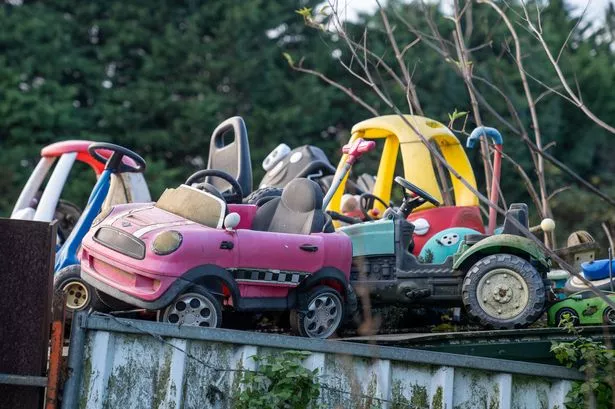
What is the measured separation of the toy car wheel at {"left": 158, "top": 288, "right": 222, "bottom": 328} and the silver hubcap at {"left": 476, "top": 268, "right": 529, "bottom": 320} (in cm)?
187

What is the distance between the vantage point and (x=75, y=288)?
7.44 meters

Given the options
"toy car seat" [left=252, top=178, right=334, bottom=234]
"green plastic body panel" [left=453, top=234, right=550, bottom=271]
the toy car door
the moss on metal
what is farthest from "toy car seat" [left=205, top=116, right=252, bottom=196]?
the moss on metal

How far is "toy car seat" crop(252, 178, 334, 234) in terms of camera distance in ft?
23.9

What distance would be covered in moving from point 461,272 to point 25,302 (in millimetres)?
3107

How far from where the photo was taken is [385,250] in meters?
7.75

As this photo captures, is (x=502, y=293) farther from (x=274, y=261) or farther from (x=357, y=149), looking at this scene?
(x=357, y=149)

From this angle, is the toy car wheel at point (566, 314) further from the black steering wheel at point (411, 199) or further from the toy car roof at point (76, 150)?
the toy car roof at point (76, 150)

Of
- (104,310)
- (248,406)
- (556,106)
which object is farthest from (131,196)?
(556,106)

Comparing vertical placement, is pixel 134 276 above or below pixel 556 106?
below

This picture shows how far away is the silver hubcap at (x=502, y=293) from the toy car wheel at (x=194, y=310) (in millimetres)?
1871

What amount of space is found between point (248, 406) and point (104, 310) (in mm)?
1816

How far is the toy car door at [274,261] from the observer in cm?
671

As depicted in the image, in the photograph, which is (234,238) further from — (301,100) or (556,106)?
(556,106)

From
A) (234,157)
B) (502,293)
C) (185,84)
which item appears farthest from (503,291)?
(185,84)
